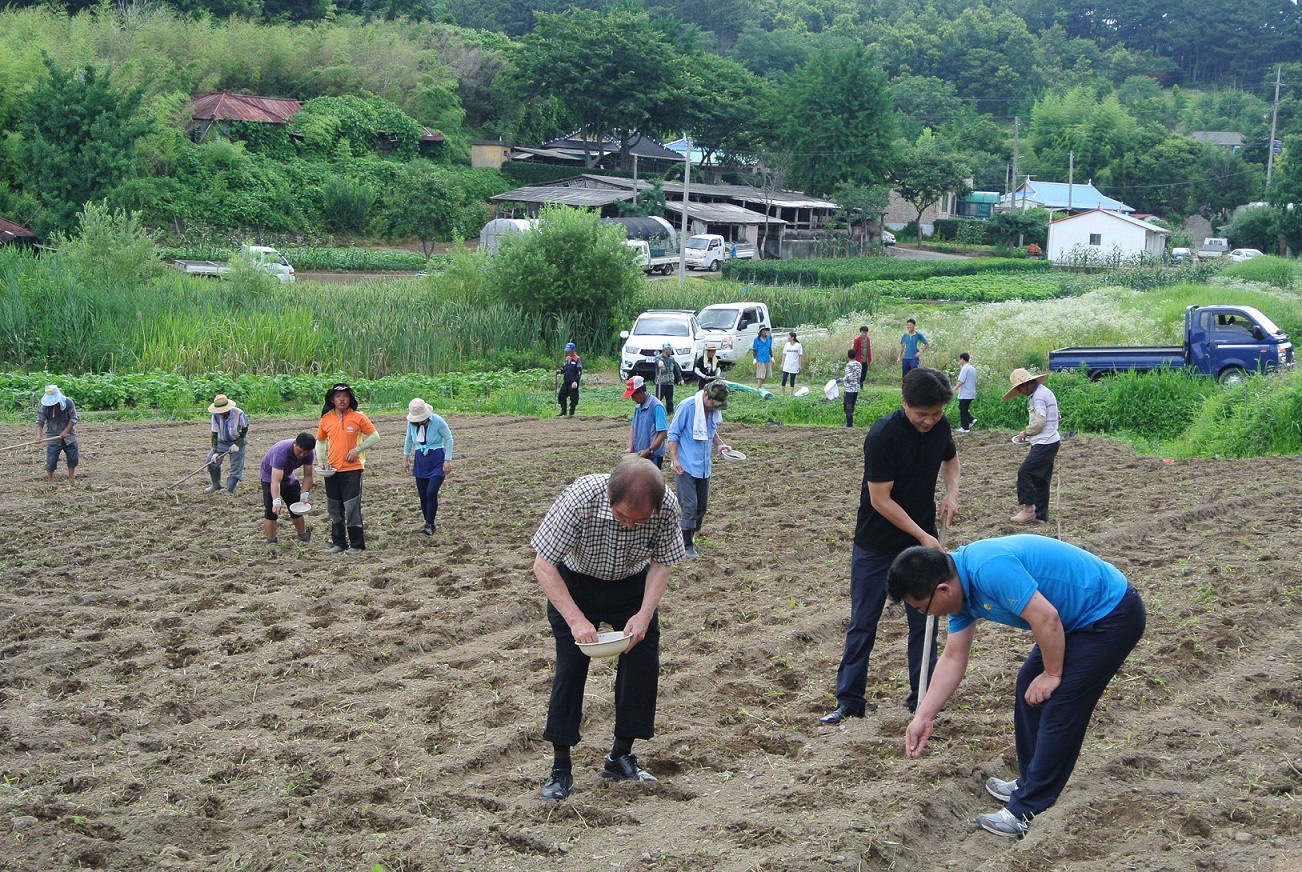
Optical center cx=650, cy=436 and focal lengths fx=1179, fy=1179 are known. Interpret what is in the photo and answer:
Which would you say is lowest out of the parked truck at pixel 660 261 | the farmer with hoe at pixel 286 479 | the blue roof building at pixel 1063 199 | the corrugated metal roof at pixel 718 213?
the farmer with hoe at pixel 286 479

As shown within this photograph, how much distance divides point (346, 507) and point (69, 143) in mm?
38895

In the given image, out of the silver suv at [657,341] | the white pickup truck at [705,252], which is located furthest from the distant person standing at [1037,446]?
the white pickup truck at [705,252]

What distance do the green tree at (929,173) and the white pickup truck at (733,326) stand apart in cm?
4188

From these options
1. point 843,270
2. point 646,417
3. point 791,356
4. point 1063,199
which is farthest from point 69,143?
point 1063,199

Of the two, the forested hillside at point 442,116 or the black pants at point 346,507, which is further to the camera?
the forested hillside at point 442,116

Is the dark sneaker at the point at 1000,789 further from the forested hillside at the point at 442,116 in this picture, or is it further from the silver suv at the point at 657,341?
the forested hillside at the point at 442,116

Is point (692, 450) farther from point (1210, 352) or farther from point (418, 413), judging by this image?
point (1210, 352)

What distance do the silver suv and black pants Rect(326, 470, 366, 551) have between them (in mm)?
14392

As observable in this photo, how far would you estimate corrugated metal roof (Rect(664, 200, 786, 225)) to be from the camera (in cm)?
5862

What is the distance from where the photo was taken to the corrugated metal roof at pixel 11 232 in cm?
4069

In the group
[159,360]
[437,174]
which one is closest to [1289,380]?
[159,360]

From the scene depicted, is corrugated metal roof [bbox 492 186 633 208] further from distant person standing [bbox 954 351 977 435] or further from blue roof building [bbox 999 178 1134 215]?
distant person standing [bbox 954 351 977 435]

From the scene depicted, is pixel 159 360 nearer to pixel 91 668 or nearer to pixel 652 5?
pixel 91 668

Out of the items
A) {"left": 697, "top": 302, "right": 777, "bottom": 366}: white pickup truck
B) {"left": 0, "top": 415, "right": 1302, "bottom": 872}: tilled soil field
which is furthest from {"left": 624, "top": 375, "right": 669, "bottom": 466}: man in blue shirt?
{"left": 697, "top": 302, "right": 777, "bottom": 366}: white pickup truck
